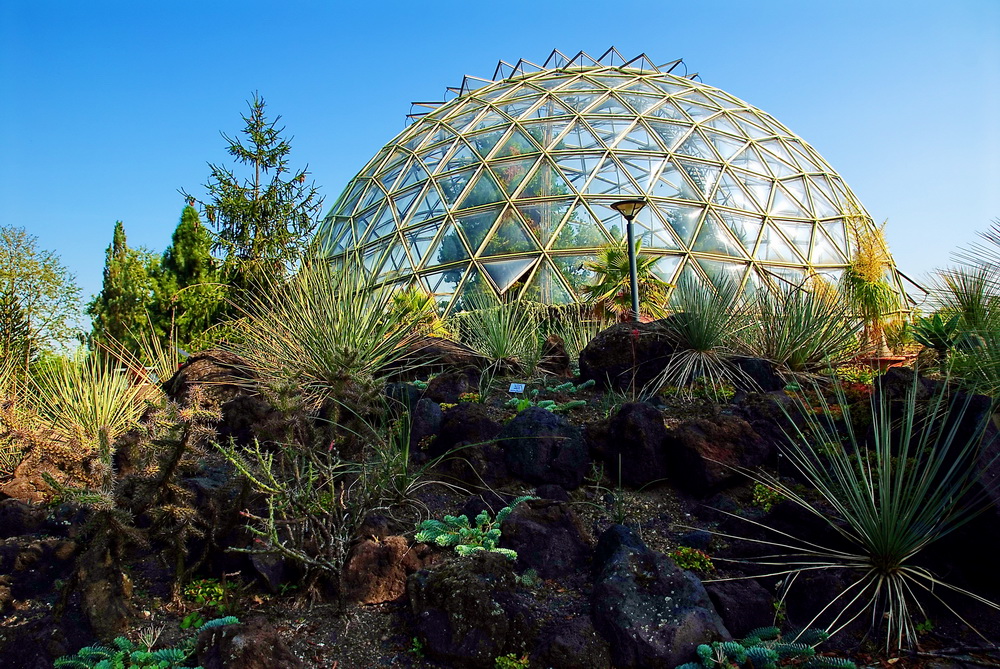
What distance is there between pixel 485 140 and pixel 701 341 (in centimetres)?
1554

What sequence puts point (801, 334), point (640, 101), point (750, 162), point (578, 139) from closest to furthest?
1. point (801, 334)
2. point (578, 139)
3. point (750, 162)
4. point (640, 101)

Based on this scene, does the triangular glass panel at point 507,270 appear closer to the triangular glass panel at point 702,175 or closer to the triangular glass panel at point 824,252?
the triangular glass panel at point 702,175

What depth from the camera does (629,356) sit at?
302 inches

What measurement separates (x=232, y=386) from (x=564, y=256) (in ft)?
34.3

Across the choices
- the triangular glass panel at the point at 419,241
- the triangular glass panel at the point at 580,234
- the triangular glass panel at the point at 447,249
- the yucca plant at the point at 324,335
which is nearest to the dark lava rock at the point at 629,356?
the yucca plant at the point at 324,335

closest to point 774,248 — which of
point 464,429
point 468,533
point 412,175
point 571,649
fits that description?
point 412,175

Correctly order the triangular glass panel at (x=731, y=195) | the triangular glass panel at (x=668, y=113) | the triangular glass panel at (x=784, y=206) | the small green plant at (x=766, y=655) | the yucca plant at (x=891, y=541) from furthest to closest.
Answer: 1. the triangular glass panel at (x=668, y=113)
2. the triangular glass panel at (x=784, y=206)
3. the triangular glass panel at (x=731, y=195)
4. the yucca plant at (x=891, y=541)
5. the small green plant at (x=766, y=655)

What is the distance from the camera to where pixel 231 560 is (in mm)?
4617

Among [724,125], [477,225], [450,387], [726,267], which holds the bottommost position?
[450,387]

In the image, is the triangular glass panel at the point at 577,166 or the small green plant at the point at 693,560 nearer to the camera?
the small green plant at the point at 693,560

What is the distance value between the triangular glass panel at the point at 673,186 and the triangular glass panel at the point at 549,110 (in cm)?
419

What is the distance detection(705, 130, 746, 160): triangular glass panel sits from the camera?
70.8 feet

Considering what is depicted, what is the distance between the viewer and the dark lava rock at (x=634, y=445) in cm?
554

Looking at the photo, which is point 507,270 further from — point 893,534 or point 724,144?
point 893,534
